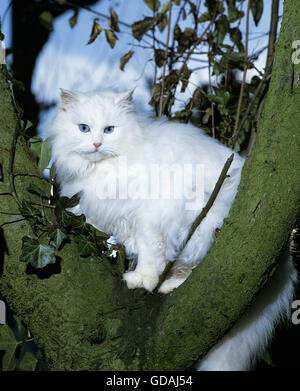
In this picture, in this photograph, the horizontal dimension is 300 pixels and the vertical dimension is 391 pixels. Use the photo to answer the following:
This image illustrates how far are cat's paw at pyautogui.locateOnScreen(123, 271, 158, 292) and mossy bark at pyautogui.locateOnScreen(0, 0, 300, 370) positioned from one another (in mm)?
28

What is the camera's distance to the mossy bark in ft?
2.80

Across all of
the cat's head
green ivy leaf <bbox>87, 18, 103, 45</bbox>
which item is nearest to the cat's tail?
the cat's head

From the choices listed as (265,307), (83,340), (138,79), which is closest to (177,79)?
(138,79)

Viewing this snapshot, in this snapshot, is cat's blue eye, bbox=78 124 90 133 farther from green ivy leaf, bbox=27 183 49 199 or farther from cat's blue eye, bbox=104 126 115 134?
green ivy leaf, bbox=27 183 49 199

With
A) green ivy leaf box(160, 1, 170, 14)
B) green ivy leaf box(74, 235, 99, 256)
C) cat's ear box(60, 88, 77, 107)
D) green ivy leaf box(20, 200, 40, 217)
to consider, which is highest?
green ivy leaf box(160, 1, 170, 14)

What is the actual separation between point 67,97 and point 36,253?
0.60m

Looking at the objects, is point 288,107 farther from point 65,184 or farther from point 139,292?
point 65,184

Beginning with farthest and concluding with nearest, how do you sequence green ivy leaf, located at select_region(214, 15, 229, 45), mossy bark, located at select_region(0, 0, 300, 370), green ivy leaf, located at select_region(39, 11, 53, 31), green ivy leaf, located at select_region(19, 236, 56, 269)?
green ivy leaf, located at select_region(39, 11, 53, 31) < green ivy leaf, located at select_region(214, 15, 229, 45) < green ivy leaf, located at select_region(19, 236, 56, 269) < mossy bark, located at select_region(0, 0, 300, 370)

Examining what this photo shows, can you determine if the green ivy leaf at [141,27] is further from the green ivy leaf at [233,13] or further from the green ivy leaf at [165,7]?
the green ivy leaf at [233,13]

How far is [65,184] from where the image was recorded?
1365 mm

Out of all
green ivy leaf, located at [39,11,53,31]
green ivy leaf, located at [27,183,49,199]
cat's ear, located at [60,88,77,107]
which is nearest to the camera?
green ivy leaf, located at [27,183,49,199]

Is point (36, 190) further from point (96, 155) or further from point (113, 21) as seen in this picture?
point (113, 21)

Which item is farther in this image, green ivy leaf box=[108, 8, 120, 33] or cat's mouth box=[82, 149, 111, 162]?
green ivy leaf box=[108, 8, 120, 33]

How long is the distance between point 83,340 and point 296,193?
66cm
